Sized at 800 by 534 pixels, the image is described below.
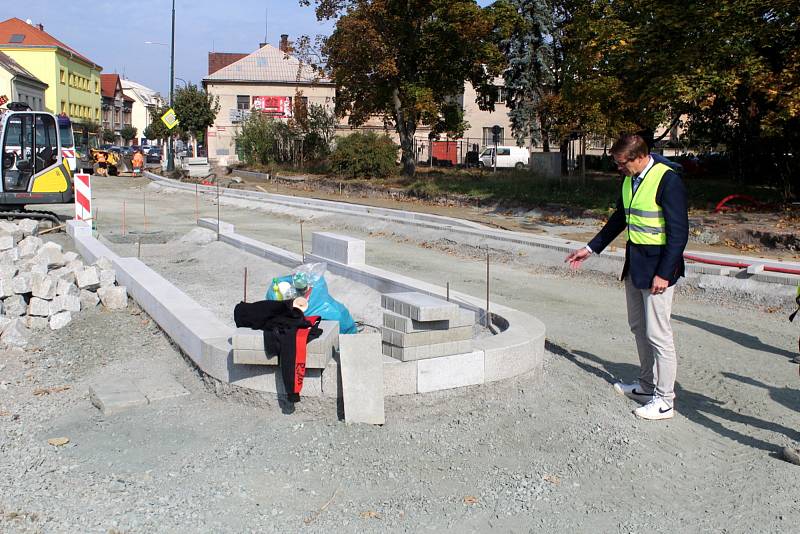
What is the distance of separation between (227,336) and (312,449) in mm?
1548

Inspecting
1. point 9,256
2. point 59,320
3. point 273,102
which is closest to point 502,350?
point 59,320

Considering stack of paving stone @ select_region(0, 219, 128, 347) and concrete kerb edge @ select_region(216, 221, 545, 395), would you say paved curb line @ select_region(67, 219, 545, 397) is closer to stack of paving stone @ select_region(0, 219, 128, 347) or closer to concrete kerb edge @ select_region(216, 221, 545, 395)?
concrete kerb edge @ select_region(216, 221, 545, 395)

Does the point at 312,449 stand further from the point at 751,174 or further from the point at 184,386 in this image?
the point at 751,174

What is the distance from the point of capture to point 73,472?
474 centimetres

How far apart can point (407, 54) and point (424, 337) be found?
2731 cm

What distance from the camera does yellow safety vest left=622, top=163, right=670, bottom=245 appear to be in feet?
17.0

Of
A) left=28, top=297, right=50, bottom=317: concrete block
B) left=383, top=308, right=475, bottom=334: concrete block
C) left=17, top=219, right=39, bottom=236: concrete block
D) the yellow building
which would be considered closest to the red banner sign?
the yellow building

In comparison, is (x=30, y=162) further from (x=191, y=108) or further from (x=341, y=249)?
(x=191, y=108)

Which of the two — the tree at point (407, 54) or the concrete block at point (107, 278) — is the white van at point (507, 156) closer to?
the tree at point (407, 54)

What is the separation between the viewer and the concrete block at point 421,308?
5422 millimetres

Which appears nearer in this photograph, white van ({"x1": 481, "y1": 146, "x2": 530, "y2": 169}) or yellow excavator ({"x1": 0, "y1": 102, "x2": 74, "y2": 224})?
yellow excavator ({"x1": 0, "y1": 102, "x2": 74, "y2": 224})

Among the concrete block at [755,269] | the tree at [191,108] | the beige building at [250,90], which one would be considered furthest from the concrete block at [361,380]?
the beige building at [250,90]

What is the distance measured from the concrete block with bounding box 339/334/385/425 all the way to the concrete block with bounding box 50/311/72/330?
4.57 metres

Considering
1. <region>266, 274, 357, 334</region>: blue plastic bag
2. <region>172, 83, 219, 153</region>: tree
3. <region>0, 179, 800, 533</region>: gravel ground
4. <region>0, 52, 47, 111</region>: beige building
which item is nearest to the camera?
<region>0, 179, 800, 533</region>: gravel ground
